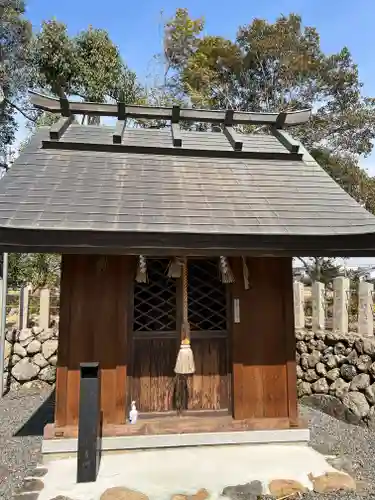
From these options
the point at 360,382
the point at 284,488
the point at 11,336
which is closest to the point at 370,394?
the point at 360,382

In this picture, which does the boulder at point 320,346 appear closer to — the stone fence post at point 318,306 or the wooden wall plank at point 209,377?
the stone fence post at point 318,306

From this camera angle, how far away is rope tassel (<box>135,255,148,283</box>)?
4.39 meters

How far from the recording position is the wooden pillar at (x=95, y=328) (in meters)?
4.36

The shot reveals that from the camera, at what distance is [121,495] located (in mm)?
3367

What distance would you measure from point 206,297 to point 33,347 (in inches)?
209

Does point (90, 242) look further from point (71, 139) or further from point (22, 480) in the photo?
point (71, 139)

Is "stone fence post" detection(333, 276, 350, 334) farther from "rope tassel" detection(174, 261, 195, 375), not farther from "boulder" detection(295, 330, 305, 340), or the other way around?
"rope tassel" detection(174, 261, 195, 375)

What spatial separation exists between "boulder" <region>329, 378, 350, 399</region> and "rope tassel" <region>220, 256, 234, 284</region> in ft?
14.0

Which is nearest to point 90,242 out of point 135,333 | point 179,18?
point 135,333

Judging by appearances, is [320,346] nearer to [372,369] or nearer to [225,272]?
[372,369]

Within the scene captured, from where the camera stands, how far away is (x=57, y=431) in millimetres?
4238

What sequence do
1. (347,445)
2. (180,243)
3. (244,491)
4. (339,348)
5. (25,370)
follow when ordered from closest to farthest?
(244,491), (180,243), (347,445), (339,348), (25,370)

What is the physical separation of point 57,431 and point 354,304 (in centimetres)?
696

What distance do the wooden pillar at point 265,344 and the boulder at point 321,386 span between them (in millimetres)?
3354
